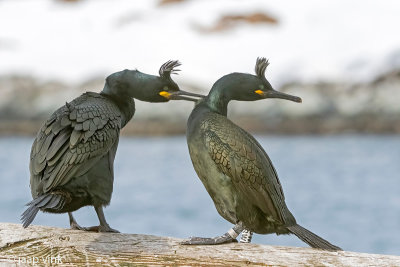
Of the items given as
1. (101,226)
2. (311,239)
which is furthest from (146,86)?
(311,239)

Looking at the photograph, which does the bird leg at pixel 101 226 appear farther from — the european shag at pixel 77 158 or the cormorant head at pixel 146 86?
the cormorant head at pixel 146 86

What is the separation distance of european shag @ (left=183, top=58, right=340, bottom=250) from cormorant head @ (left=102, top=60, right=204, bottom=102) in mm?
407

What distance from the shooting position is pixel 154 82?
312 cm

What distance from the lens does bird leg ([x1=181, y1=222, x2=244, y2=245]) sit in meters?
2.61

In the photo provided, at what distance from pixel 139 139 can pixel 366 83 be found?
16.1ft

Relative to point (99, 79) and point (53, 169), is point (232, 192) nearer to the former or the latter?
point (53, 169)

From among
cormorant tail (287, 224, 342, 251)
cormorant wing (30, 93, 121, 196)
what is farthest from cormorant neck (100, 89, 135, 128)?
cormorant tail (287, 224, 342, 251)

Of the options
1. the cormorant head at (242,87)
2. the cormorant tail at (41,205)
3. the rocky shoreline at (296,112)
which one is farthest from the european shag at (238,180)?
the rocky shoreline at (296,112)

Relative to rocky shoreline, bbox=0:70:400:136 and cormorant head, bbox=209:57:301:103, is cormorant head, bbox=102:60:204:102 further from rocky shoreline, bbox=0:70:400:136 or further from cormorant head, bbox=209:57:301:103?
rocky shoreline, bbox=0:70:400:136

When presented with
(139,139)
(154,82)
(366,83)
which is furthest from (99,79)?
(154,82)

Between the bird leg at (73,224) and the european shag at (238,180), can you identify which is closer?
the european shag at (238,180)

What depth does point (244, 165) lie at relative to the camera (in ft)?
8.70

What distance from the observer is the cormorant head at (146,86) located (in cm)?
311

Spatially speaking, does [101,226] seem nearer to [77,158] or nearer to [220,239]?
[77,158]
